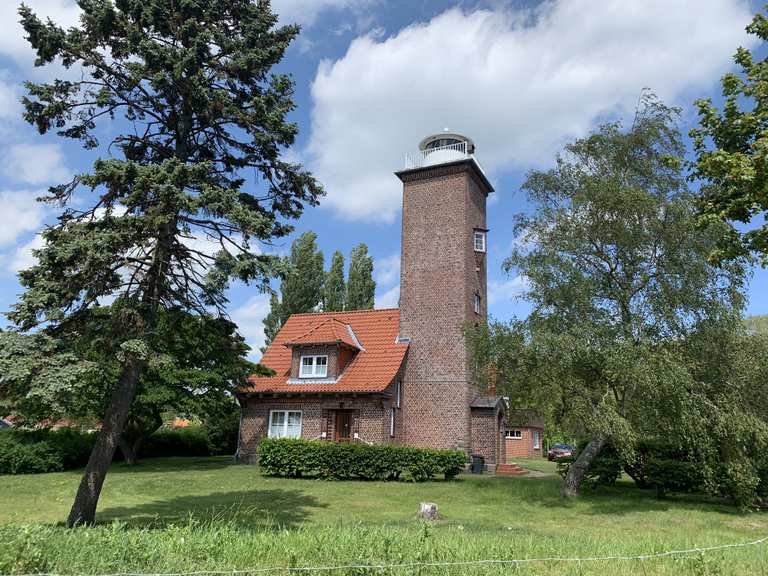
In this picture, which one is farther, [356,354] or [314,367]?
[356,354]

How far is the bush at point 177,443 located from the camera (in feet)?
99.5

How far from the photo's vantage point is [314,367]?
86.3ft

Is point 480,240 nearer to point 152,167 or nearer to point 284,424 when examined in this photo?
point 284,424

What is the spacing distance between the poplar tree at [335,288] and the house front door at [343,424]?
16963 millimetres

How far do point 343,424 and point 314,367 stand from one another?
298 centimetres

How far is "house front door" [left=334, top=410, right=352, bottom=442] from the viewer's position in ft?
82.6

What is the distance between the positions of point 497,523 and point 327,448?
9784mm

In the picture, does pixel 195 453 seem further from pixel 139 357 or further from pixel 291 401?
pixel 139 357

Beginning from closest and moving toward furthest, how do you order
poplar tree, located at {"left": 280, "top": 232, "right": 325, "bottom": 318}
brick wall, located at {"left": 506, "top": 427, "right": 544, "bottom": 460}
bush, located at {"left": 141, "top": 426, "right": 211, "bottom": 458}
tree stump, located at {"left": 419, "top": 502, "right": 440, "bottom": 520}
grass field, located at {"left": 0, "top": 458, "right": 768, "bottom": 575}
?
grass field, located at {"left": 0, "top": 458, "right": 768, "bottom": 575} < tree stump, located at {"left": 419, "top": 502, "right": 440, "bottom": 520} < bush, located at {"left": 141, "top": 426, "right": 211, "bottom": 458} < poplar tree, located at {"left": 280, "top": 232, "right": 325, "bottom": 318} < brick wall, located at {"left": 506, "top": 427, "right": 544, "bottom": 460}

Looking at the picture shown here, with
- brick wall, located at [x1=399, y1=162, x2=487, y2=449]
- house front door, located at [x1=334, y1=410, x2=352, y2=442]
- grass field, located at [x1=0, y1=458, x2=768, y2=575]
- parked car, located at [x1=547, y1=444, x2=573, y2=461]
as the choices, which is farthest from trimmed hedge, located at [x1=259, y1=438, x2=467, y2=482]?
parked car, located at [x1=547, y1=444, x2=573, y2=461]

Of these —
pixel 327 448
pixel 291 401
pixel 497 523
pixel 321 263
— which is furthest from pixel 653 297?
pixel 321 263

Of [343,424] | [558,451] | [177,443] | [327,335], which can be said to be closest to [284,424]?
[343,424]

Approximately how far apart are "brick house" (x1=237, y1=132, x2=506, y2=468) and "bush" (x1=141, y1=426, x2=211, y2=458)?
7.08 meters

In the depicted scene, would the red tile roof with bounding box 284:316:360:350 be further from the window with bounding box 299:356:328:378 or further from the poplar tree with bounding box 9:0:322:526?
the poplar tree with bounding box 9:0:322:526
